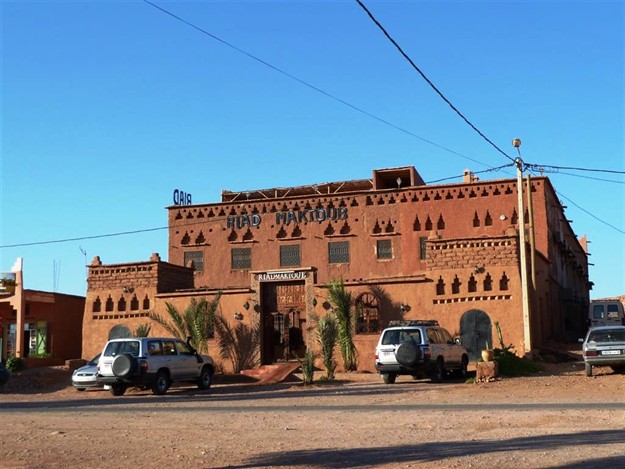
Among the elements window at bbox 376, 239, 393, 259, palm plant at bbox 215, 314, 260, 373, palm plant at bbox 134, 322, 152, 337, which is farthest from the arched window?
palm plant at bbox 134, 322, 152, 337

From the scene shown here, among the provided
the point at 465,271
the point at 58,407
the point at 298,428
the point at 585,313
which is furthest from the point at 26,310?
the point at 585,313

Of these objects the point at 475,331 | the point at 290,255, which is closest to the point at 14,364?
the point at 290,255

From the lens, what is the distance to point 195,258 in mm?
43719

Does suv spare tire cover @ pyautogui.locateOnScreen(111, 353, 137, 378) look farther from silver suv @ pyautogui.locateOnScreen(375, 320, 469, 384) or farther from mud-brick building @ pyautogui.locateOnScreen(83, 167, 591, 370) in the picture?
mud-brick building @ pyautogui.locateOnScreen(83, 167, 591, 370)

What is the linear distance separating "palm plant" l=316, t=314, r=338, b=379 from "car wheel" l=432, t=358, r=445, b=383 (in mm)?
4811

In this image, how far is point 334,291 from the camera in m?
31.3

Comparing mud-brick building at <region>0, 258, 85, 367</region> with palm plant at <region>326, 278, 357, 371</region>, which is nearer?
palm plant at <region>326, 278, 357, 371</region>

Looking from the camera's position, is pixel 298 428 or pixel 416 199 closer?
pixel 298 428

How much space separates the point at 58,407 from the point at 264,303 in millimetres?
13828

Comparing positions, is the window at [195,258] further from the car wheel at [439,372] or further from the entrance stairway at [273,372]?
the car wheel at [439,372]

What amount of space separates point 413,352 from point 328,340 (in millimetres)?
6386

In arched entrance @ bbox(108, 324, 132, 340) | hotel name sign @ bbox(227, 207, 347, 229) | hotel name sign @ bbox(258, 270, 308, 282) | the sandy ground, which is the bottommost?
the sandy ground

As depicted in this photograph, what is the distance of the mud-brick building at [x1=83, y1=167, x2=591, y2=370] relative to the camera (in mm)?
30562

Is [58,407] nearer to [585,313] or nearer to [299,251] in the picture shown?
[299,251]
